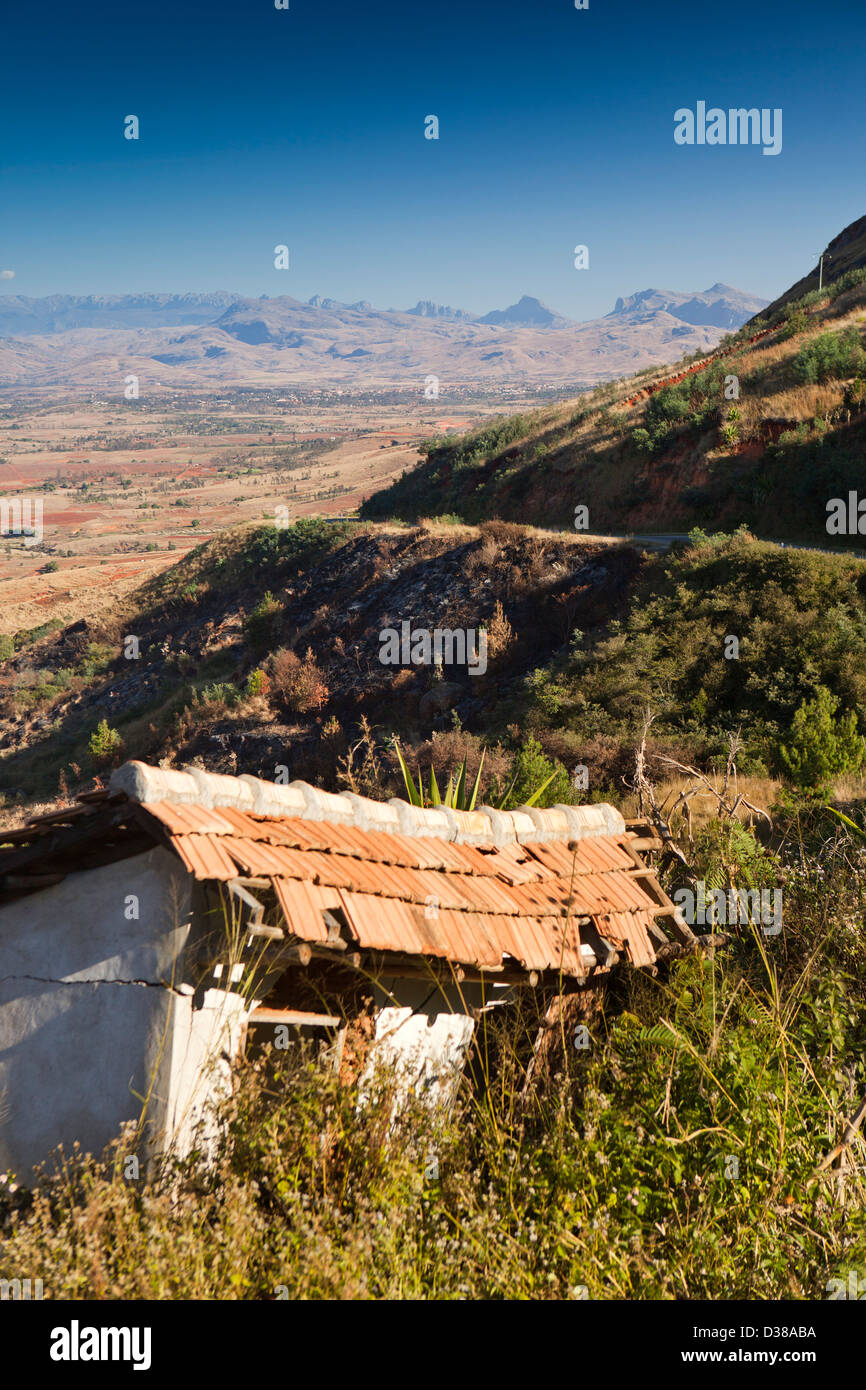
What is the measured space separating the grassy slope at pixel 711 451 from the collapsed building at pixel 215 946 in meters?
16.8

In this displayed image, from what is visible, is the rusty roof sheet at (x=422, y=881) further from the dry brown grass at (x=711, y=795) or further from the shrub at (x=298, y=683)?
the shrub at (x=298, y=683)

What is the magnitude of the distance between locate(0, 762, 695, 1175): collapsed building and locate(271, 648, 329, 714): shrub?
613 inches

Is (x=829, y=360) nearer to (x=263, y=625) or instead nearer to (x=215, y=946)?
(x=263, y=625)

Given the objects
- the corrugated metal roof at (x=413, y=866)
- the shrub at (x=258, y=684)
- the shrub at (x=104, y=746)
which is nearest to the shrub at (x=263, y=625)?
the shrub at (x=258, y=684)

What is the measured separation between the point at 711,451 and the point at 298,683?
1342 cm

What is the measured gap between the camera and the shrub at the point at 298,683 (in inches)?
771

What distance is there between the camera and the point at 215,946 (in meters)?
3.38

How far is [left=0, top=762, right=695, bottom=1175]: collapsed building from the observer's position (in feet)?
10.6

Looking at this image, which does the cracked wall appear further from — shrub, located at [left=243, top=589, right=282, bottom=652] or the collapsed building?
shrub, located at [left=243, top=589, right=282, bottom=652]

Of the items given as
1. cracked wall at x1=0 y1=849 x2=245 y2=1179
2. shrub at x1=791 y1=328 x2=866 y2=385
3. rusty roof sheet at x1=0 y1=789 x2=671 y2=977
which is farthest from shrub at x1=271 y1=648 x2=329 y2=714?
shrub at x1=791 y1=328 x2=866 y2=385

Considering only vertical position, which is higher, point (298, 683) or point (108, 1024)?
point (298, 683)

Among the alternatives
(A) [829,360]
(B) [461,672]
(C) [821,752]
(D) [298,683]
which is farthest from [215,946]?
(A) [829,360]

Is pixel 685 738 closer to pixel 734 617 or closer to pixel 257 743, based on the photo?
pixel 734 617
